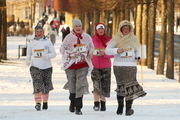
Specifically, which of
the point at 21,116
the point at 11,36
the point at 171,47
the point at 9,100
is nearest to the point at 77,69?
the point at 21,116

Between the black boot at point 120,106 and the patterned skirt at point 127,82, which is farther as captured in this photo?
the black boot at point 120,106

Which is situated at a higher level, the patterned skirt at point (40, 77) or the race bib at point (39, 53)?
the race bib at point (39, 53)

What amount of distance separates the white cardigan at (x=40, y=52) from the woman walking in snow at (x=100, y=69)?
0.86 meters

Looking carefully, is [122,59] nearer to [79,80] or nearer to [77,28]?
[79,80]

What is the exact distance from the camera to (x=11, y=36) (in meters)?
62.6

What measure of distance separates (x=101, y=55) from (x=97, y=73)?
0.37 m

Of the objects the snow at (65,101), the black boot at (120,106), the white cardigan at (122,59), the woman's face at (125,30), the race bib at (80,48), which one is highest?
the woman's face at (125,30)

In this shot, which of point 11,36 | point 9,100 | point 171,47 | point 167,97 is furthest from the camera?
point 11,36

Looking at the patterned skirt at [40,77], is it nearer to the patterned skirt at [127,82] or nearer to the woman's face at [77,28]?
the woman's face at [77,28]

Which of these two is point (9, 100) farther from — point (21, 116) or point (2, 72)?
point (2, 72)

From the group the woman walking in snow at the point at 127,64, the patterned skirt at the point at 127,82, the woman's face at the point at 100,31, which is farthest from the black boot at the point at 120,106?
the woman's face at the point at 100,31

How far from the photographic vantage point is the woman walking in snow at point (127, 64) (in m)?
11.4

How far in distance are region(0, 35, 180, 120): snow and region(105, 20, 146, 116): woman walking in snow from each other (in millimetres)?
390

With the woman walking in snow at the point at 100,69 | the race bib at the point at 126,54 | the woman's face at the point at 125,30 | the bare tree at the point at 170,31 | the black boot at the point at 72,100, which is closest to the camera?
the race bib at the point at 126,54
